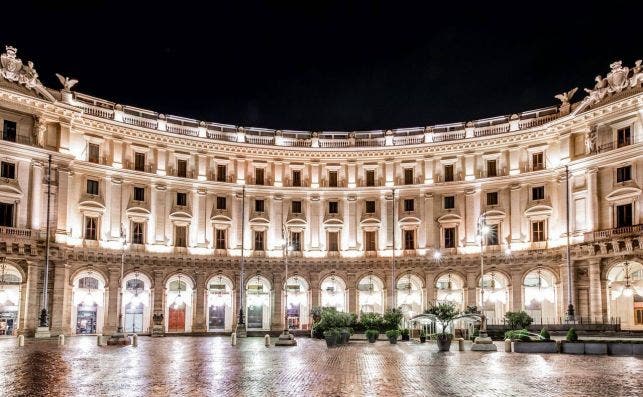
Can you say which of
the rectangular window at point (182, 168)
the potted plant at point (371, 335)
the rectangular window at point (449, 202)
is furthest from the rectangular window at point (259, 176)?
the potted plant at point (371, 335)

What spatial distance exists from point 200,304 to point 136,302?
19.3 ft

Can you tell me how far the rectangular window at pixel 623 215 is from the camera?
178ft

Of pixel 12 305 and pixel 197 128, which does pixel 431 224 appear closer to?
pixel 197 128

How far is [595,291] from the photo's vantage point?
180 feet

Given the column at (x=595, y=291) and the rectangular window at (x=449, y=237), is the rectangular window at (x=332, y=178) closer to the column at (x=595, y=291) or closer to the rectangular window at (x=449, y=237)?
the rectangular window at (x=449, y=237)

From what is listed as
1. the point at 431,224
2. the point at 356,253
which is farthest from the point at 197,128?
the point at 431,224

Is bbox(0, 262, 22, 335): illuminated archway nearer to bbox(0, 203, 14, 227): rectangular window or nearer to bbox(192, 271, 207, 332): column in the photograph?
bbox(0, 203, 14, 227): rectangular window

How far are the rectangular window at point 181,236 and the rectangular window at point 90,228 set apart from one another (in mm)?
7558

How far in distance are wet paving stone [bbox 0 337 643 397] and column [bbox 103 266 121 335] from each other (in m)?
21.8

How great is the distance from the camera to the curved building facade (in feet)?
180

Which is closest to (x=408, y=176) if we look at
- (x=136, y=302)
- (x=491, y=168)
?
(x=491, y=168)

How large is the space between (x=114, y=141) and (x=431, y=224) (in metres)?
30.1

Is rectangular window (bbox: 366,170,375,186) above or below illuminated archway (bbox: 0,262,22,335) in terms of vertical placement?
above

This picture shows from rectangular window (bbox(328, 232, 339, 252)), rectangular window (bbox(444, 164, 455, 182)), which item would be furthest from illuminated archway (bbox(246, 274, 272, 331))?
rectangular window (bbox(444, 164, 455, 182))
